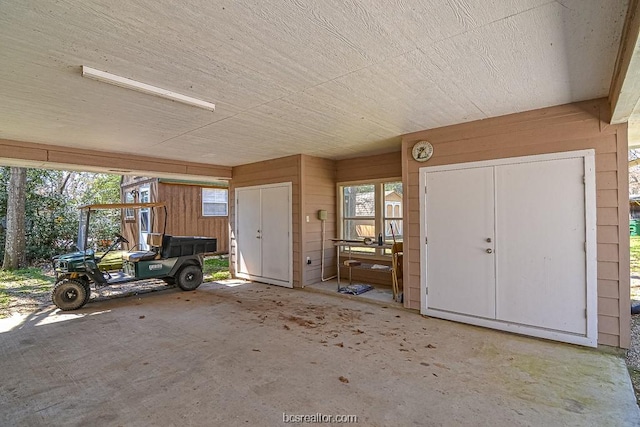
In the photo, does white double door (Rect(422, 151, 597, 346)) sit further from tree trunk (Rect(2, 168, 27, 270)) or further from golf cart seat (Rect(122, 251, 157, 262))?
tree trunk (Rect(2, 168, 27, 270))

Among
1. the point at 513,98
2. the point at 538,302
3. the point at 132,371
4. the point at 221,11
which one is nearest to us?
the point at 221,11

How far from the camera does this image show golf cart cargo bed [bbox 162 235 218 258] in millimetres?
5531

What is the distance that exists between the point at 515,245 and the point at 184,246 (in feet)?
17.2

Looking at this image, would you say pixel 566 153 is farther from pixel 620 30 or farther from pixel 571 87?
pixel 620 30

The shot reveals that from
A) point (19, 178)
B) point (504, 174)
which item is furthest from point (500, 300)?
point (19, 178)

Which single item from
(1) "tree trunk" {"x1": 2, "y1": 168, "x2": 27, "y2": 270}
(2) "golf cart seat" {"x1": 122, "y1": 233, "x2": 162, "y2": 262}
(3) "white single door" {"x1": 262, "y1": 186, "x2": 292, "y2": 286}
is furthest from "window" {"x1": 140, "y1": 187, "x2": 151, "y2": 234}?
(3) "white single door" {"x1": 262, "y1": 186, "x2": 292, "y2": 286}

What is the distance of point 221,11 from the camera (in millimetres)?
1706

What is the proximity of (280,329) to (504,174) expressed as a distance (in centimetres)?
318

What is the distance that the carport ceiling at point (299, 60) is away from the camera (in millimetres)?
1728

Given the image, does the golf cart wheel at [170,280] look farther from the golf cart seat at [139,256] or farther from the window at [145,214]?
the window at [145,214]

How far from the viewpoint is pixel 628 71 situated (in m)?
1.94

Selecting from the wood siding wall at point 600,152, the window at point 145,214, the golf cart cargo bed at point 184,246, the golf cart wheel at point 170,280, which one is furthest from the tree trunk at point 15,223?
the wood siding wall at point 600,152

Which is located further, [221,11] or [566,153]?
[566,153]

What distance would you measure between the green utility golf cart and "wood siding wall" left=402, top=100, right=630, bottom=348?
4949 millimetres
